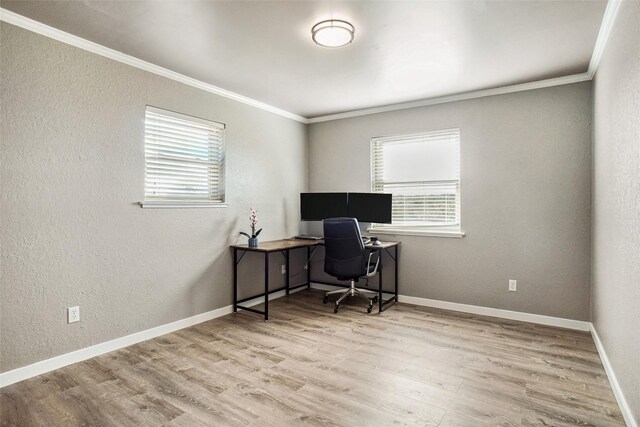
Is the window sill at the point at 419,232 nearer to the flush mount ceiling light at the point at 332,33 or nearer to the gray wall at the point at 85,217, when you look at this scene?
the gray wall at the point at 85,217

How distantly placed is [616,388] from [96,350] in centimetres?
367

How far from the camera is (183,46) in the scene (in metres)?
2.83

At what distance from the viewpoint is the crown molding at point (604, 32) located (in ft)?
7.31

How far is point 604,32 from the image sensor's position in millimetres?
2535

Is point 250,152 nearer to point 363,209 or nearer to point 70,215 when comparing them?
point 363,209

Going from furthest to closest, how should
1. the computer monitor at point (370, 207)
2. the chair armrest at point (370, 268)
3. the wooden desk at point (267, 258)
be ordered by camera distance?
the computer monitor at point (370, 207) → the chair armrest at point (370, 268) → the wooden desk at point (267, 258)

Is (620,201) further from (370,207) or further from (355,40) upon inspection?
(370,207)

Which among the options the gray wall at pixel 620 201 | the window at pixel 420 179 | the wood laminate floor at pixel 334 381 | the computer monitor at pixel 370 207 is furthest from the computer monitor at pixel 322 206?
the gray wall at pixel 620 201

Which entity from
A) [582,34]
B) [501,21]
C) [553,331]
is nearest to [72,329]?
[501,21]

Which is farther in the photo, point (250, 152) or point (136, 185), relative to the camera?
point (250, 152)

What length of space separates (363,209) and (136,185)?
8.31ft

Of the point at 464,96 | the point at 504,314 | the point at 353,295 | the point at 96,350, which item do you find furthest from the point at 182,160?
the point at 504,314

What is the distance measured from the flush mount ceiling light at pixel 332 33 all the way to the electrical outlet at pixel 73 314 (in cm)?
271

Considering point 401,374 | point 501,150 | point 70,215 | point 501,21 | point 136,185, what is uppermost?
point 501,21
